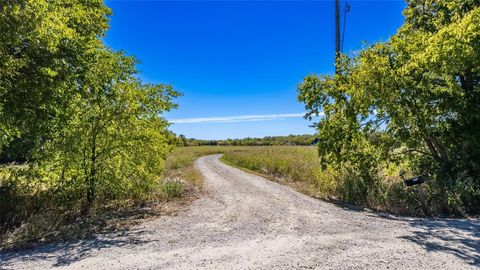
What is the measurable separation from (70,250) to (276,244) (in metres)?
4.01

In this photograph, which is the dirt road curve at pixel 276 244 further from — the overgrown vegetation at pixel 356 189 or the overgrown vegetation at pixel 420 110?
the overgrown vegetation at pixel 420 110

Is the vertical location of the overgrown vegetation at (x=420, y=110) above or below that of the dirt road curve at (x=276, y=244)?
above

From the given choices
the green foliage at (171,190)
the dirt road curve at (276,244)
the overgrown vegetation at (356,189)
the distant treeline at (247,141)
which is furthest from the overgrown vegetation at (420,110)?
the distant treeline at (247,141)

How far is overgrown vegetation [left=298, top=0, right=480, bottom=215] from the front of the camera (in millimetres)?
8664

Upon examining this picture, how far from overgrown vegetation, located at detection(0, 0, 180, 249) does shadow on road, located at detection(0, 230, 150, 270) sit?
1106 millimetres

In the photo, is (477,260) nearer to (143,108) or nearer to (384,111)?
(384,111)

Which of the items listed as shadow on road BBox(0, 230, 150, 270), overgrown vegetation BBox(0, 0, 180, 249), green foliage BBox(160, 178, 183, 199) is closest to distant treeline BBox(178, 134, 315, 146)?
green foliage BBox(160, 178, 183, 199)

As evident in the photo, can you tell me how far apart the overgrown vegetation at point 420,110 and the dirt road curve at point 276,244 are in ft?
6.75

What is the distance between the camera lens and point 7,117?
317 inches

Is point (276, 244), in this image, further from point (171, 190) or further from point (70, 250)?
point (171, 190)

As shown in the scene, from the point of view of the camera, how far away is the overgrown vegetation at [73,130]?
7836 millimetres

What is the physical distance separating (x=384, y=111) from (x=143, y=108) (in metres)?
7.15

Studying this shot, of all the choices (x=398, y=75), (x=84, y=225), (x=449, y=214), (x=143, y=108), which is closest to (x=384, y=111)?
(x=398, y=75)

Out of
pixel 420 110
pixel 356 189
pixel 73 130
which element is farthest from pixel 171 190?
pixel 420 110
